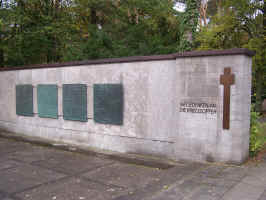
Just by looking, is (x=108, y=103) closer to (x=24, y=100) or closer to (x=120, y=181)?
(x=120, y=181)

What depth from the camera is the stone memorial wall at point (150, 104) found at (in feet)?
21.6

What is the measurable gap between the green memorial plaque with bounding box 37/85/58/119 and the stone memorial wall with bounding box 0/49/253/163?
0.04 ft

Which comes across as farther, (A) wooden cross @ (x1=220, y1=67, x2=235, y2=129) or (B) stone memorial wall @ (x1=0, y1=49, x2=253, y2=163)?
(B) stone memorial wall @ (x1=0, y1=49, x2=253, y2=163)

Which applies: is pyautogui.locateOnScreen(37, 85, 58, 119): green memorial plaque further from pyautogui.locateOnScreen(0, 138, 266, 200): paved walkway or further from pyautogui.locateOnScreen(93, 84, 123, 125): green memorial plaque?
pyautogui.locateOnScreen(0, 138, 266, 200): paved walkway

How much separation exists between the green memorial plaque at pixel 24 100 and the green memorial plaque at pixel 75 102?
6.96 feet

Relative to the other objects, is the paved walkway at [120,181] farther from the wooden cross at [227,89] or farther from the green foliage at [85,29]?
the green foliage at [85,29]

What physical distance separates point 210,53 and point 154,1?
15.6 m

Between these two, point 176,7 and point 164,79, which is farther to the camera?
point 176,7

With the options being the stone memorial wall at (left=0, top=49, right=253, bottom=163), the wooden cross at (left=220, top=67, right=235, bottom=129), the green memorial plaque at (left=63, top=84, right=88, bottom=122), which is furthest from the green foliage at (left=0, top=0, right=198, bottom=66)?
the wooden cross at (left=220, top=67, right=235, bottom=129)

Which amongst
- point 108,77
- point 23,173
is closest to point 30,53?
point 108,77

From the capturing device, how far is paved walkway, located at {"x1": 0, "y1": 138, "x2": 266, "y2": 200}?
4.93 meters

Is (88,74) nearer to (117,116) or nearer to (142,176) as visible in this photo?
(117,116)

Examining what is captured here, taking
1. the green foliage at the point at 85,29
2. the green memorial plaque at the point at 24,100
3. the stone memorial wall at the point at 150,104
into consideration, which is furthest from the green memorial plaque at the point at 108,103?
the green foliage at the point at 85,29

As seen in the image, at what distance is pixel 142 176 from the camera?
629 centimetres
